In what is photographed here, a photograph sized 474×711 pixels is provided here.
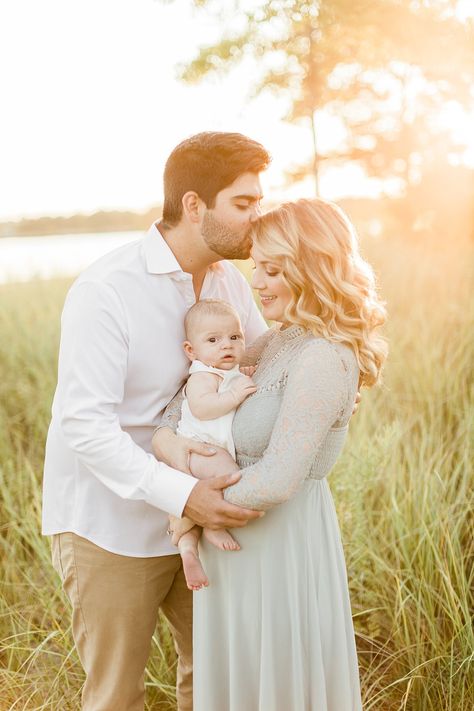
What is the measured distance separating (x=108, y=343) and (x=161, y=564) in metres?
0.82

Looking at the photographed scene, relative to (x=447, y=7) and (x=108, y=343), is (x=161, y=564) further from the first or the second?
(x=447, y=7)

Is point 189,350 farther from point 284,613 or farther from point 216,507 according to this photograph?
point 284,613

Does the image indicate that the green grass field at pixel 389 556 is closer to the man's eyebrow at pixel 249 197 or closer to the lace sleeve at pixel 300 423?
the lace sleeve at pixel 300 423

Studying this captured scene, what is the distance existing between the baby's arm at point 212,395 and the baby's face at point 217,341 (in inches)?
2.4

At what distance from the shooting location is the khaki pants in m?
2.47

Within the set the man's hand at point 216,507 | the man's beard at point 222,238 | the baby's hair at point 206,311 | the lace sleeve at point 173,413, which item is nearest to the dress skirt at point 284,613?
the man's hand at point 216,507

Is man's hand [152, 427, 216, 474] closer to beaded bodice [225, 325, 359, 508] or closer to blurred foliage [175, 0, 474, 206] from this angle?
beaded bodice [225, 325, 359, 508]

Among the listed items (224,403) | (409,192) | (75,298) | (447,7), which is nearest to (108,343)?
(75,298)

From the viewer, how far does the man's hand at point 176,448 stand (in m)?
2.27

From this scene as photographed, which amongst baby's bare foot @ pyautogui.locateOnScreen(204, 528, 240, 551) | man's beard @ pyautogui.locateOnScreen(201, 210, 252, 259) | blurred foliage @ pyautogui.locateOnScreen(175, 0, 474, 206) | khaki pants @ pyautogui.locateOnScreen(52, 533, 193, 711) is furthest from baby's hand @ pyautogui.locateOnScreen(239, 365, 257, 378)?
blurred foliage @ pyautogui.locateOnScreen(175, 0, 474, 206)

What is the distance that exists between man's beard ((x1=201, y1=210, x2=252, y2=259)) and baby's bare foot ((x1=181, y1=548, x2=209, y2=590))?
3.37ft

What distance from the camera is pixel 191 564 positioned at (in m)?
2.27

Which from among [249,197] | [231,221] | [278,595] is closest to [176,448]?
[278,595]

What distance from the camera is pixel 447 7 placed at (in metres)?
7.09
